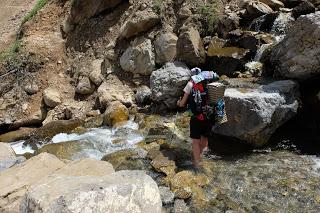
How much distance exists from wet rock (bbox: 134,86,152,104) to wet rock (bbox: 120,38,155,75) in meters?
0.70

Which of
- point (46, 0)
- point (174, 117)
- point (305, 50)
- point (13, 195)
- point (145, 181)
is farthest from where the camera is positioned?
point (46, 0)

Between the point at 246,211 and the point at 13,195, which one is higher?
the point at 13,195

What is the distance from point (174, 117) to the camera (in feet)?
37.0

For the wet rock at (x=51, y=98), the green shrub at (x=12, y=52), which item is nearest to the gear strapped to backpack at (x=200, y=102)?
the wet rock at (x=51, y=98)

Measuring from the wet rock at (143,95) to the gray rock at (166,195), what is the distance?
5.14 m

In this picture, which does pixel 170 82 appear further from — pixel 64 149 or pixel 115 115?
pixel 64 149

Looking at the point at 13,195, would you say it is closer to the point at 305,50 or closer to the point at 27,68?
the point at 305,50

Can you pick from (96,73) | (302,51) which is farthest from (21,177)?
(96,73)

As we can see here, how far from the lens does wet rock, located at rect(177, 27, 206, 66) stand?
38.3 feet

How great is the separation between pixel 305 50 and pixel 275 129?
6.55 feet

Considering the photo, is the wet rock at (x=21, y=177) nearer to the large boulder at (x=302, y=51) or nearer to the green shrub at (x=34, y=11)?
the large boulder at (x=302, y=51)

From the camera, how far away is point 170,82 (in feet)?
37.6

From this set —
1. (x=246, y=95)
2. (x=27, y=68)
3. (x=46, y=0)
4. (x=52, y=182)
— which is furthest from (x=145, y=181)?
(x=46, y=0)

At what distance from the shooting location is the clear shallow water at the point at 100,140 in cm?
1016
